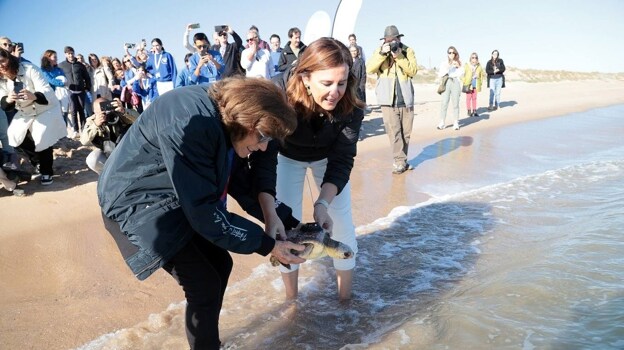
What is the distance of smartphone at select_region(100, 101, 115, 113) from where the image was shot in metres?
4.83

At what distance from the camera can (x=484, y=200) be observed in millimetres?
5629

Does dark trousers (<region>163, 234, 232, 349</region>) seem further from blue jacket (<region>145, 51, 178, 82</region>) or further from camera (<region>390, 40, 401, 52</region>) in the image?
blue jacket (<region>145, 51, 178, 82</region>)

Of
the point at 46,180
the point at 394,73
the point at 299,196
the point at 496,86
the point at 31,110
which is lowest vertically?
the point at 46,180

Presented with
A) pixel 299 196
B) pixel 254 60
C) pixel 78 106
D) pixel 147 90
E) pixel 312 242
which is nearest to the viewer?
pixel 312 242

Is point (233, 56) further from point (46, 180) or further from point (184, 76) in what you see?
point (46, 180)

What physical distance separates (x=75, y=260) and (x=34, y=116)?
2775mm

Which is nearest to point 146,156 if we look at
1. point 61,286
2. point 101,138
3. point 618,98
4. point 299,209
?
point 299,209

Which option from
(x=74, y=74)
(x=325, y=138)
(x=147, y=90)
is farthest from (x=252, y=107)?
(x=74, y=74)

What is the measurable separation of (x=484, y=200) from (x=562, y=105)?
13807mm

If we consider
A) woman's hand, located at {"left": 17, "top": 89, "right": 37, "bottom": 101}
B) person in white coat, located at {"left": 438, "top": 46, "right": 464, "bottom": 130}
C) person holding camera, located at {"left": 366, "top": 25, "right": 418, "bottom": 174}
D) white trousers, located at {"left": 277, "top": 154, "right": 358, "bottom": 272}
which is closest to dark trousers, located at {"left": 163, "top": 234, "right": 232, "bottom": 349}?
white trousers, located at {"left": 277, "top": 154, "right": 358, "bottom": 272}

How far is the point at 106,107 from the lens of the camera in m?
4.85

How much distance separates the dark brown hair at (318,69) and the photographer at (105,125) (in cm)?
297

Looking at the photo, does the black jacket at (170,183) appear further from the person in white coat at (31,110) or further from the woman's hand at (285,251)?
the person in white coat at (31,110)

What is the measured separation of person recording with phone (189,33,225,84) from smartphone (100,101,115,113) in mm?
2768
